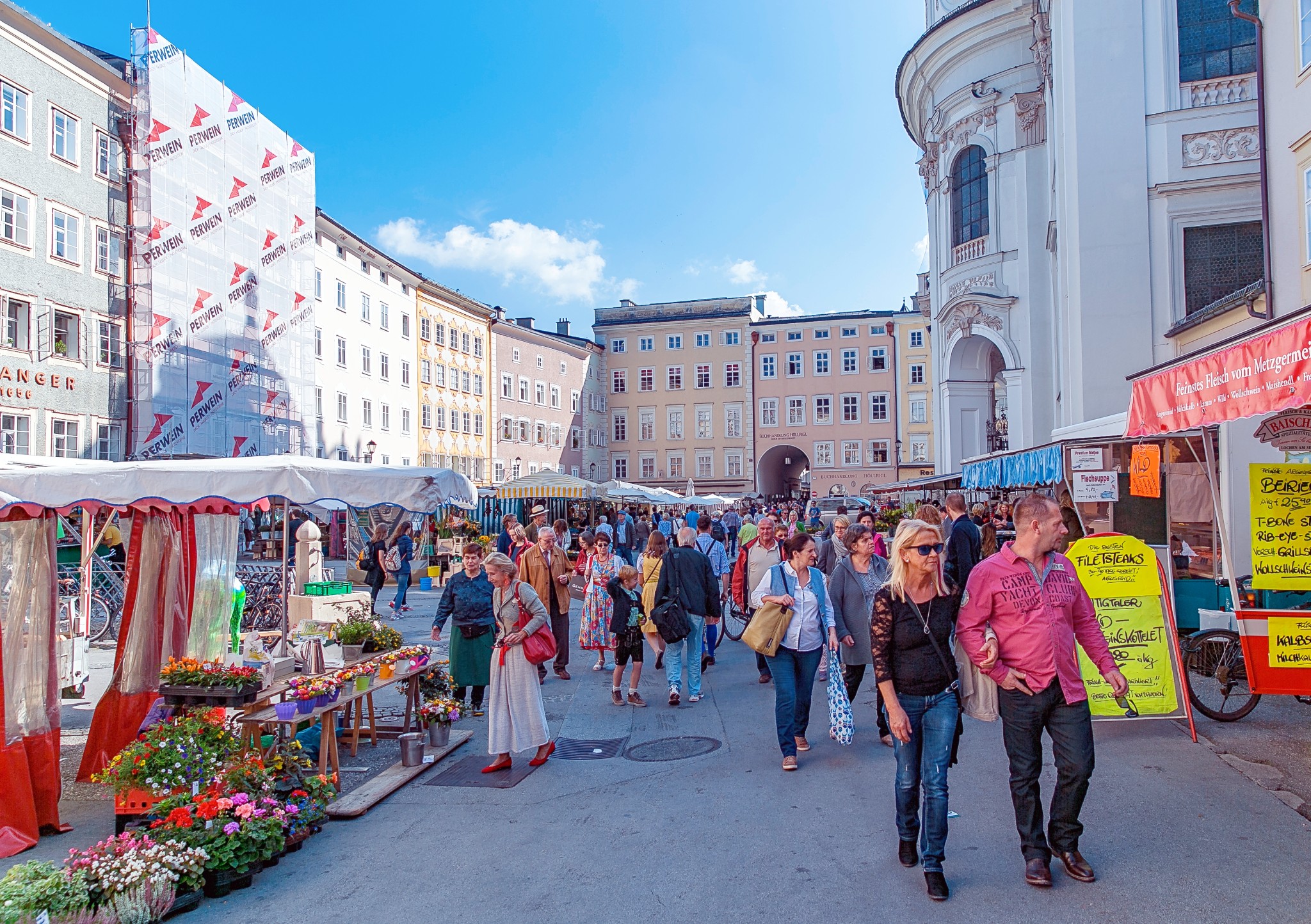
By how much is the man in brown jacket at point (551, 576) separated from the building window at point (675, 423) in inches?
2047

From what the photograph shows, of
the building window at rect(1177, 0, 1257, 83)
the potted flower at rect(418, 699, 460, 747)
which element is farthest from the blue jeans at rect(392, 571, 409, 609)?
the building window at rect(1177, 0, 1257, 83)

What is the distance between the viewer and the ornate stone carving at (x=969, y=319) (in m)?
25.3

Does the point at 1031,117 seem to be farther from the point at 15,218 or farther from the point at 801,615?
the point at 15,218

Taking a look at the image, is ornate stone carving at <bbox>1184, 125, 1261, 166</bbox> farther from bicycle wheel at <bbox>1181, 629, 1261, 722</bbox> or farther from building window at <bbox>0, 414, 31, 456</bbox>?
building window at <bbox>0, 414, 31, 456</bbox>

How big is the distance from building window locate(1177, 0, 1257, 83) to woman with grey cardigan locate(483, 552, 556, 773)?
1794 cm

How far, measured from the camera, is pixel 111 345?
25.1 metres

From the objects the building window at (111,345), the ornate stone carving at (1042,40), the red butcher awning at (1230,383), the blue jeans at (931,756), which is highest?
the ornate stone carving at (1042,40)

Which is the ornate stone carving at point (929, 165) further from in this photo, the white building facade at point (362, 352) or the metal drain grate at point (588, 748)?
the metal drain grate at point (588, 748)

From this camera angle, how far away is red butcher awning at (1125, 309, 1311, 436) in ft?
16.6

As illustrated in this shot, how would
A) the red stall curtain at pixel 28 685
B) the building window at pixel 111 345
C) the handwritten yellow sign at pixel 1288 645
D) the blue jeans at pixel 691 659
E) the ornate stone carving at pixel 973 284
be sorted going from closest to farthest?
the red stall curtain at pixel 28 685, the handwritten yellow sign at pixel 1288 645, the blue jeans at pixel 691 659, the building window at pixel 111 345, the ornate stone carving at pixel 973 284

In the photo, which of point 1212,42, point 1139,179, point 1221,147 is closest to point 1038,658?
point 1139,179

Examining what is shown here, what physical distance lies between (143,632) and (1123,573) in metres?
7.73

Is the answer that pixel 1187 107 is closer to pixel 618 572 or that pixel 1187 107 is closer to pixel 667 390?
pixel 618 572

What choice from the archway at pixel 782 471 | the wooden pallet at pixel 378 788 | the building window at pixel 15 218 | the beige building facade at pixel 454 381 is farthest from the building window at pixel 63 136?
the archway at pixel 782 471
